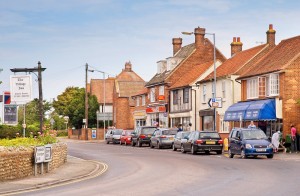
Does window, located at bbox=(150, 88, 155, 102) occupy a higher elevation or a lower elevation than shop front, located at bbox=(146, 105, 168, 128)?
higher

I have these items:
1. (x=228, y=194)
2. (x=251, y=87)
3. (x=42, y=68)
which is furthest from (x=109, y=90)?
(x=228, y=194)

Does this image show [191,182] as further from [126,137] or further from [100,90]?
[100,90]

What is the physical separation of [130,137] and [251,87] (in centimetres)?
1654

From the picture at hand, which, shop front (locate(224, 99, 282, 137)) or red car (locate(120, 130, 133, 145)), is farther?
red car (locate(120, 130, 133, 145))

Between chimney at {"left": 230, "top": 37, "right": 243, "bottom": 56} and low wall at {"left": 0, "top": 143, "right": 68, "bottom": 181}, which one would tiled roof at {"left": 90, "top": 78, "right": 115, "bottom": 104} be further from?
low wall at {"left": 0, "top": 143, "right": 68, "bottom": 181}

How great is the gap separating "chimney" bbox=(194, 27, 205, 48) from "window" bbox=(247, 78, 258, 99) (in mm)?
23682

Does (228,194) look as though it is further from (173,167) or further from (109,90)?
(109,90)

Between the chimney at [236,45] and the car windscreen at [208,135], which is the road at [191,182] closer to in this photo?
the car windscreen at [208,135]

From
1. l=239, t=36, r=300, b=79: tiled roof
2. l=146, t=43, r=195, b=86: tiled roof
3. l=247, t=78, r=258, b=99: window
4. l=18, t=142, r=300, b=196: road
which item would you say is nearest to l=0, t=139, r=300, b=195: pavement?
l=18, t=142, r=300, b=196: road

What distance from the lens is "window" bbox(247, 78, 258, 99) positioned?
46853 mm

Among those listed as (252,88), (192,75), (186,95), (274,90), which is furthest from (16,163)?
(192,75)

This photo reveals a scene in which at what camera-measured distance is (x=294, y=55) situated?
42688mm

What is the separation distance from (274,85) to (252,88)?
4.34 metres

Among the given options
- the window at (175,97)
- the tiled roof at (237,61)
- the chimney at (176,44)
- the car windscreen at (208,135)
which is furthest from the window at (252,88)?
the chimney at (176,44)
